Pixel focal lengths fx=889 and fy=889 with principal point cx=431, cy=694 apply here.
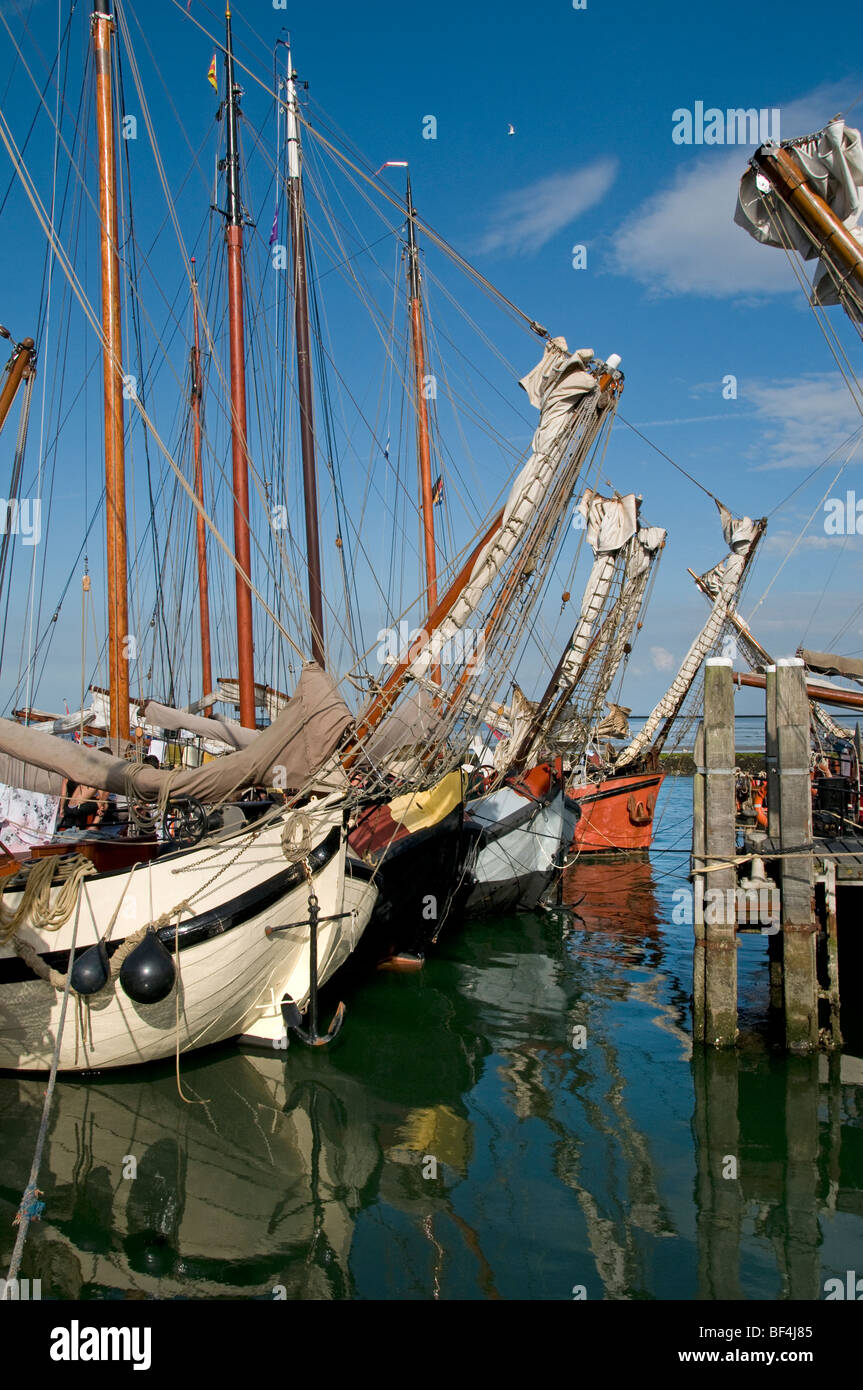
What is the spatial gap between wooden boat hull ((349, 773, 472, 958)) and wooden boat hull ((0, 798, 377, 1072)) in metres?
2.82

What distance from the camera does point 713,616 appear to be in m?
30.8

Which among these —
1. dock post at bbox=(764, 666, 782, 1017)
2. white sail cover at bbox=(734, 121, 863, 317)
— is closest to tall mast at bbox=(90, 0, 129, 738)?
dock post at bbox=(764, 666, 782, 1017)

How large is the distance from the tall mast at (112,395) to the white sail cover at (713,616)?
2153 centimetres

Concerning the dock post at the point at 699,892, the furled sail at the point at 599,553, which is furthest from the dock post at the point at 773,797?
the furled sail at the point at 599,553

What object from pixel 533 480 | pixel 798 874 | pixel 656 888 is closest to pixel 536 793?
pixel 656 888

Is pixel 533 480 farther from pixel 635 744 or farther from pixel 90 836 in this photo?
pixel 635 744

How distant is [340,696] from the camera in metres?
10.2

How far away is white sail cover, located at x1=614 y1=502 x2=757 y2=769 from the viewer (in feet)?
95.7

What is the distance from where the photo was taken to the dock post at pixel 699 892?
987cm

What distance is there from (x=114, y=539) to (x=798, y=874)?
31.5 feet

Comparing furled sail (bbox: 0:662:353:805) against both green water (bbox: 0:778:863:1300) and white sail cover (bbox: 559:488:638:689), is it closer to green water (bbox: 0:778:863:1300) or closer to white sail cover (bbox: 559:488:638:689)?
green water (bbox: 0:778:863:1300)

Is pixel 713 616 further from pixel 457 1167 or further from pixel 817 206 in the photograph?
pixel 457 1167

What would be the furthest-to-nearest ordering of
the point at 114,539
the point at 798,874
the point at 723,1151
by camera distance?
the point at 114,539 → the point at 798,874 → the point at 723,1151

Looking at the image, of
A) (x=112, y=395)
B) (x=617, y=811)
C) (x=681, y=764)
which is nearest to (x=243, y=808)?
(x=112, y=395)
